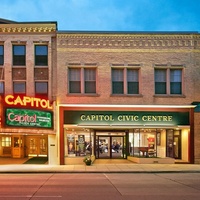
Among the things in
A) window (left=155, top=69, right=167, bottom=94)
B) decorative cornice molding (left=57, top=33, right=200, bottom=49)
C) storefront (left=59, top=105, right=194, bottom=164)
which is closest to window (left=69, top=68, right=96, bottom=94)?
storefront (left=59, top=105, right=194, bottom=164)

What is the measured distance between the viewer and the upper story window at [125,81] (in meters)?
25.4

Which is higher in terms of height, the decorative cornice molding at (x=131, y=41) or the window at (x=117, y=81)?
the decorative cornice molding at (x=131, y=41)

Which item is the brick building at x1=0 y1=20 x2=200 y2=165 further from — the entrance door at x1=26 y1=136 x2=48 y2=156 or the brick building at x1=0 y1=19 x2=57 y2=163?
the entrance door at x1=26 y1=136 x2=48 y2=156

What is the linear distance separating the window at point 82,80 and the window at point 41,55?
95.7 inches

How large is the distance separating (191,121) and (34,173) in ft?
45.1

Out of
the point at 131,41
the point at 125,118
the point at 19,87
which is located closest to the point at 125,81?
the point at 125,118

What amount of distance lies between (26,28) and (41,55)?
2602mm

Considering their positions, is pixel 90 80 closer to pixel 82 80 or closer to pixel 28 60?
pixel 82 80

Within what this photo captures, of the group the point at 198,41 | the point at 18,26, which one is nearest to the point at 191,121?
the point at 198,41

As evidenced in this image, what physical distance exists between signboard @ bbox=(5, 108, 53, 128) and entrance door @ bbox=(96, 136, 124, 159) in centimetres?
611

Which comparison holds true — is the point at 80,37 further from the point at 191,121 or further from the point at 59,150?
the point at 191,121

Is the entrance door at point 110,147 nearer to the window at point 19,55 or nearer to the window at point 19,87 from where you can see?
the window at point 19,87

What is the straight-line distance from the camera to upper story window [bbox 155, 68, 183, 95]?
2553cm

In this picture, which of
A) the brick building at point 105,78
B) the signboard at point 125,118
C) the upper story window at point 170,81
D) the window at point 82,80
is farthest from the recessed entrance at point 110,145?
the upper story window at point 170,81
